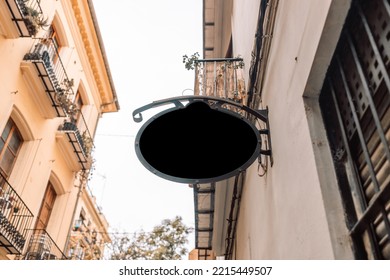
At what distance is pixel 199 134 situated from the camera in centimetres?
282

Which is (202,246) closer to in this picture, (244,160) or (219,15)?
(219,15)

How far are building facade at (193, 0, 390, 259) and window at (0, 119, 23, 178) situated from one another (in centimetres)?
872

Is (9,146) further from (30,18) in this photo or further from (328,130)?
(328,130)

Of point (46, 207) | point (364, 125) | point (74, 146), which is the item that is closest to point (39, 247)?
point (46, 207)

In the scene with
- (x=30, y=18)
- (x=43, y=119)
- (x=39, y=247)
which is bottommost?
(x=39, y=247)

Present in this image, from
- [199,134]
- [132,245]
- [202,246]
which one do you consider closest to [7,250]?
[202,246]

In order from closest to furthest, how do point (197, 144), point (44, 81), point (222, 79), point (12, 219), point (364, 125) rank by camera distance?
1. point (364, 125)
2. point (197, 144)
3. point (222, 79)
4. point (12, 219)
5. point (44, 81)

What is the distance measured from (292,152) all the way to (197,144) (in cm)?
77

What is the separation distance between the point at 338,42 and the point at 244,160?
102 cm

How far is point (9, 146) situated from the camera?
34.8ft

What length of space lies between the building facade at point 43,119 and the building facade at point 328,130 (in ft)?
25.0

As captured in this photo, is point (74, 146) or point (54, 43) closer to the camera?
point (54, 43)

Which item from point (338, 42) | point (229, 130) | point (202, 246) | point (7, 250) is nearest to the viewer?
point (338, 42)

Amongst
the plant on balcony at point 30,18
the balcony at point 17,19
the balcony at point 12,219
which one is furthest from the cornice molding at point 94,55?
the balcony at point 12,219
